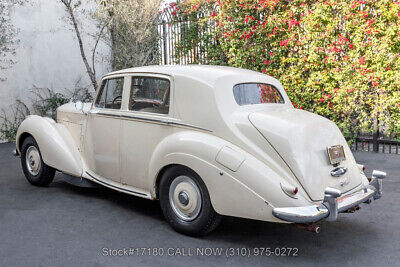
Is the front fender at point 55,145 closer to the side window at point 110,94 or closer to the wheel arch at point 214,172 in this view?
the side window at point 110,94

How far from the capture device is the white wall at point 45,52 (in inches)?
405

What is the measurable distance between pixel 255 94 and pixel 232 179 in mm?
1103

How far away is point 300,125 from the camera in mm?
3471

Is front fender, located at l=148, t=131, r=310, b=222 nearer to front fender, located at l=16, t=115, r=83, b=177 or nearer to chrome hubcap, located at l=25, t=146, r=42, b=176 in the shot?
front fender, located at l=16, t=115, r=83, b=177

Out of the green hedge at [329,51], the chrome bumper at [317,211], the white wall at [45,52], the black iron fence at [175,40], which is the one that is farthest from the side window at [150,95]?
the white wall at [45,52]

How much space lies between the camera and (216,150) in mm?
3488

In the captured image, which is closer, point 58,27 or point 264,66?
point 264,66

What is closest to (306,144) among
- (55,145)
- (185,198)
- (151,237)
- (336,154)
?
(336,154)

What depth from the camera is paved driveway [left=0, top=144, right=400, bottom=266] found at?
3291mm

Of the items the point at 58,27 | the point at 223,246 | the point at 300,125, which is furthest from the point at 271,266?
the point at 58,27

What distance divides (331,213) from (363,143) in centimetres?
551

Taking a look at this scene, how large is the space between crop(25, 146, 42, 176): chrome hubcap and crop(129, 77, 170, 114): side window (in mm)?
1913

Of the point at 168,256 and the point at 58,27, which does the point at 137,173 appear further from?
the point at 58,27

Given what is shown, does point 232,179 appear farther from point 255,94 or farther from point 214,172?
point 255,94
